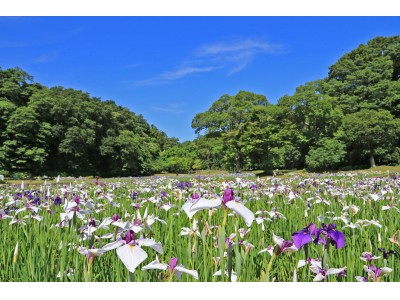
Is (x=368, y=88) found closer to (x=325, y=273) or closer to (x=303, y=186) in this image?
(x=303, y=186)

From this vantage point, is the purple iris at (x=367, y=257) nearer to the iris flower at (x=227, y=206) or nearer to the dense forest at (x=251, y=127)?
the iris flower at (x=227, y=206)

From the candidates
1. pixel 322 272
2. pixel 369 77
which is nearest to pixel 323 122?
pixel 369 77

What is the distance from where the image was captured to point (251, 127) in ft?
119

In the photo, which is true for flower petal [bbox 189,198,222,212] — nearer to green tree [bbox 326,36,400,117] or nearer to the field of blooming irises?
the field of blooming irises

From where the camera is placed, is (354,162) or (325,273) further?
(354,162)

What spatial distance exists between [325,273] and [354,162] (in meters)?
44.9

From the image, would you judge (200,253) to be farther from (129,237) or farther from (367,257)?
(129,237)

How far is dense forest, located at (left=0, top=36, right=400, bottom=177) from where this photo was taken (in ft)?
120

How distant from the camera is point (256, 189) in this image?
21.4ft

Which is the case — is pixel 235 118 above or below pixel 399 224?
above

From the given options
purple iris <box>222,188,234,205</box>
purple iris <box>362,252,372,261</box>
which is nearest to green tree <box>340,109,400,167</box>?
purple iris <box>362,252,372,261</box>
